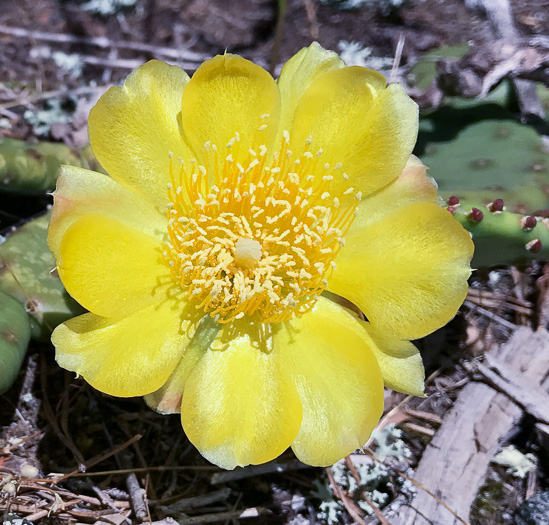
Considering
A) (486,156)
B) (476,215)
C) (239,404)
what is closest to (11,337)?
(239,404)

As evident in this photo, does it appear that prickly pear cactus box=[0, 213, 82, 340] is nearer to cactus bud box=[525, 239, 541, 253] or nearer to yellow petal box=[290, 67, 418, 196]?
yellow petal box=[290, 67, 418, 196]

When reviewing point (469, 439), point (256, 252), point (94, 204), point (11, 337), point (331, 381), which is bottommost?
point (469, 439)

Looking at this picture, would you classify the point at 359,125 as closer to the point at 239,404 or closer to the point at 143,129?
the point at 143,129

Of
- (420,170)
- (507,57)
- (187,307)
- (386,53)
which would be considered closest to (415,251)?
(420,170)

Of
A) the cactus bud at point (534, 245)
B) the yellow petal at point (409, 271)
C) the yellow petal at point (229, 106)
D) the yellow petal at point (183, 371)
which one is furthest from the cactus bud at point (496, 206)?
the yellow petal at point (183, 371)

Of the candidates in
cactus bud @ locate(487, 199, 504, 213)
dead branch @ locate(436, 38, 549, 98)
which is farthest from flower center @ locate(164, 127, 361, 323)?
dead branch @ locate(436, 38, 549, 98)
